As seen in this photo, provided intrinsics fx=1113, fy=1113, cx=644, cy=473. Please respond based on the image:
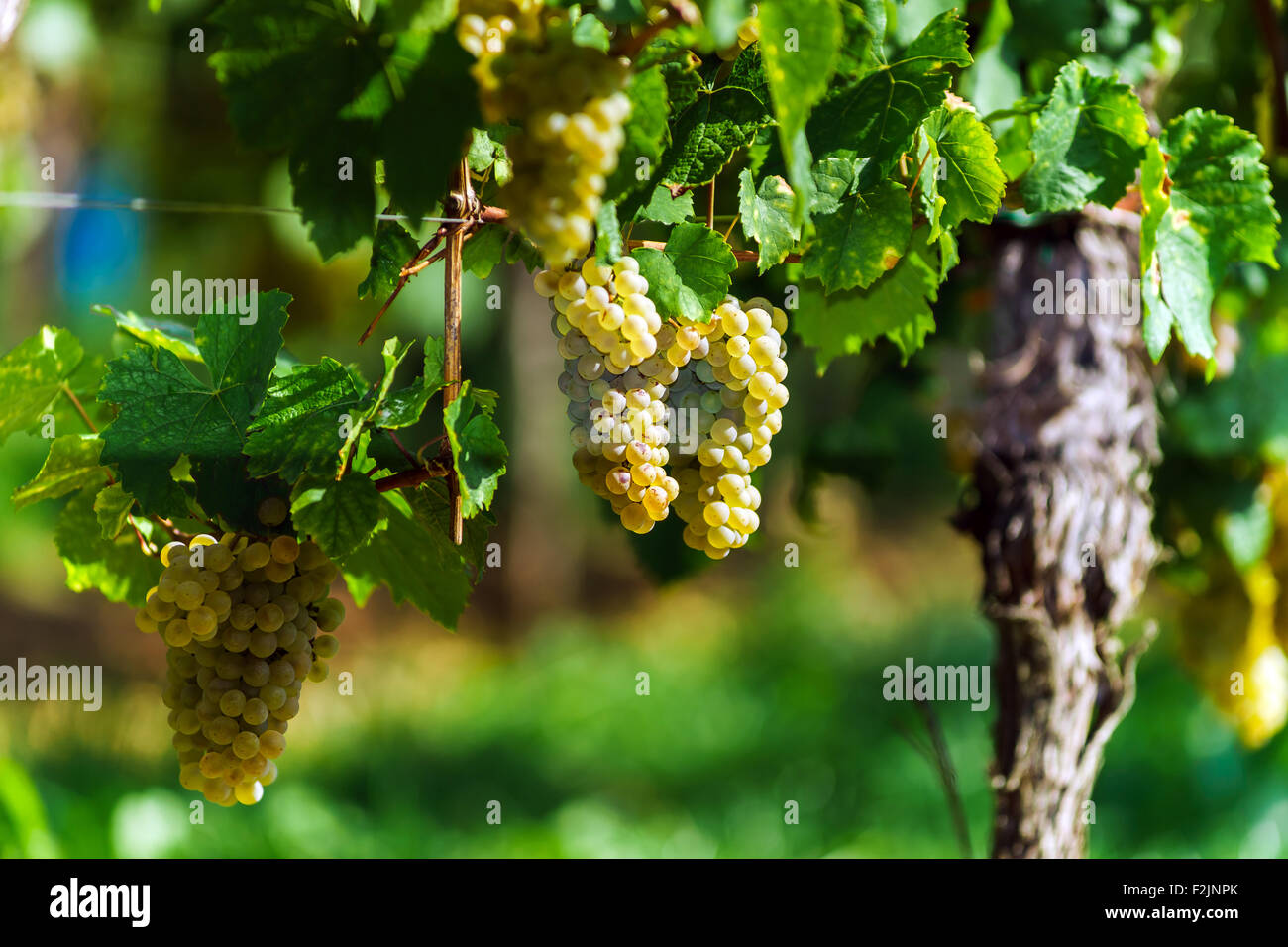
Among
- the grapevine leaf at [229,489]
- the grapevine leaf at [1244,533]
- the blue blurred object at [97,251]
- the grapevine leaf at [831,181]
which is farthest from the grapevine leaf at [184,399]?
the blue blurred object at [97,251]

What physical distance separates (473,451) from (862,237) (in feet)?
0.90

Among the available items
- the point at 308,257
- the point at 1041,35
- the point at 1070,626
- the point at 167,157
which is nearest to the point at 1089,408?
the point at 1070,626

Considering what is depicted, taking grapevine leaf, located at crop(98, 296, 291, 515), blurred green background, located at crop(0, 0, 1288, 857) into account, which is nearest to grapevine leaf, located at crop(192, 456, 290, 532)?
grapevine leaf, located at crop(98, 296, 291, 515)

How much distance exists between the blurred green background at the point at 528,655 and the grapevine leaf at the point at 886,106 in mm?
358

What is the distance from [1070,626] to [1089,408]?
225 millimetres

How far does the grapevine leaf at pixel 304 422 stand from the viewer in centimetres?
62

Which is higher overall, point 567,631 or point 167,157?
point 167,157

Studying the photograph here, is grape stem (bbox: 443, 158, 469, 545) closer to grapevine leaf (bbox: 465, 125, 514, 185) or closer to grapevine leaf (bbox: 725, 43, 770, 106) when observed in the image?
grapevine leaf (bbox: 465, 125, 514, 185)

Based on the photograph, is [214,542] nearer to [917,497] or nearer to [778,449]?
[778,449]

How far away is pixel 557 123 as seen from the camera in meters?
0.47

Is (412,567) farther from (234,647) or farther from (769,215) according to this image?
(769,215)

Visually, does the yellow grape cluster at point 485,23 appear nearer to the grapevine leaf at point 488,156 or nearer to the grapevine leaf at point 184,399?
the grapevine leaf at point 488,156

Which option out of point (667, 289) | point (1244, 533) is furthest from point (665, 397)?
point (1244, 533)
